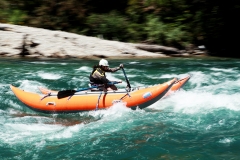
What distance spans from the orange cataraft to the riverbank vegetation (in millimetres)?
8522

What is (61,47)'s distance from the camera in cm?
1403

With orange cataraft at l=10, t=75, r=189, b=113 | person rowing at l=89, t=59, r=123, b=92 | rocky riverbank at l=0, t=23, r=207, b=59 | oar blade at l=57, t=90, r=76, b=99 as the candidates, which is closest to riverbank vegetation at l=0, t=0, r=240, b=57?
rocky riverbank at l=0, t=23, r=207, b=59

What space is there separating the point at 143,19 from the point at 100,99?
34.0ft

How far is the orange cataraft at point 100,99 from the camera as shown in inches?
279

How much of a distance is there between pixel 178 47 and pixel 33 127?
994cm

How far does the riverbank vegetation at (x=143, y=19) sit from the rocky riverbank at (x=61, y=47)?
1.42 metres

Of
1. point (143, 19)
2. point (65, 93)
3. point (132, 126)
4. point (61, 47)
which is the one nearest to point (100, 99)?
point (65, 93)

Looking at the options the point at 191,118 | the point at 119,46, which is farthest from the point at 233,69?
the point at 191,118

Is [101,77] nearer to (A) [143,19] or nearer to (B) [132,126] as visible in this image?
(B) [132,126]

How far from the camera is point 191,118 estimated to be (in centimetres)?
658

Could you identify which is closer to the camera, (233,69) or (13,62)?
(233,69)

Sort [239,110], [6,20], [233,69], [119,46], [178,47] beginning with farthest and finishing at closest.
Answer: [6,20], [178,47], [119,46], [233,69], [239,110]

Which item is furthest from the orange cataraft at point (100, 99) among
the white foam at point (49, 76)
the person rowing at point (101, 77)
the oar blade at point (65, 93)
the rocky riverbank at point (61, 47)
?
the rocky riverbank at point (61, 47)

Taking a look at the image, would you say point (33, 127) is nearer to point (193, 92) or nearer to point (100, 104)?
point (100, 104)
